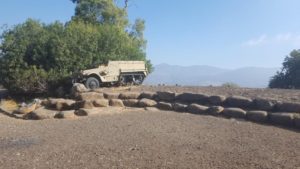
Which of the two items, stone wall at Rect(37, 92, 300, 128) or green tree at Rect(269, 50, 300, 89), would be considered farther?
green tree at Rect(269, 50, 300, 89)

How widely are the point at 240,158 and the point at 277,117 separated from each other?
355 centimetres

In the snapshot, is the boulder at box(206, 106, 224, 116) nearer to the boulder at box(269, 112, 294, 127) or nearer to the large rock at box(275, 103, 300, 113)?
the large rock at box(275, 103, 300, 113)

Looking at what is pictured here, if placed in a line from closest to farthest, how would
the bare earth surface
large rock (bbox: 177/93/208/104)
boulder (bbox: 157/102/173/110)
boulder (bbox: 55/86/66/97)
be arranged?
the bare earth surface → large rock (bbox: 177/93/208/104) → boulder (bbox: 157/102/173/110) → boulder (bbox: 55/86/66/97)

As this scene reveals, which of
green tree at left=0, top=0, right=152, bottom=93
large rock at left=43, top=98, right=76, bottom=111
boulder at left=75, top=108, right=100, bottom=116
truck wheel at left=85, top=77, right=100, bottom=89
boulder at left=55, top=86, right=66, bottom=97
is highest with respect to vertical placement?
green tree at left=0, top=0, right=152, bottom=93

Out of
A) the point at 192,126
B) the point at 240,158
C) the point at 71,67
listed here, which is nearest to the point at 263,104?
the point at 192,126

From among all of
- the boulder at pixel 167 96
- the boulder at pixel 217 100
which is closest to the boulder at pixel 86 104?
the boulder at pixel 167 96

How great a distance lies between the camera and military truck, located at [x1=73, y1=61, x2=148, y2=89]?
18.8 m

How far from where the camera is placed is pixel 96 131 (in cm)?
1043

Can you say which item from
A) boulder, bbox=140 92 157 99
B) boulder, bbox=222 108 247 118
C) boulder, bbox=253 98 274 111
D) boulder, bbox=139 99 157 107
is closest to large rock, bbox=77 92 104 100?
boulder, bbox=140 92 157 99

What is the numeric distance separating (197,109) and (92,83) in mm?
7281

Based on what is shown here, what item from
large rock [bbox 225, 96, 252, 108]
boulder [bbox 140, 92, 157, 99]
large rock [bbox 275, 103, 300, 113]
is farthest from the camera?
boulder [bbox 140, 92, 157, 99]

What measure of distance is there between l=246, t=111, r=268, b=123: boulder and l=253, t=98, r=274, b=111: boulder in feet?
1.57

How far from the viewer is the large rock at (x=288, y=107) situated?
10738mm

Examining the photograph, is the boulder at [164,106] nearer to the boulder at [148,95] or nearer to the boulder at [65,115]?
the boulder at [148,95]
